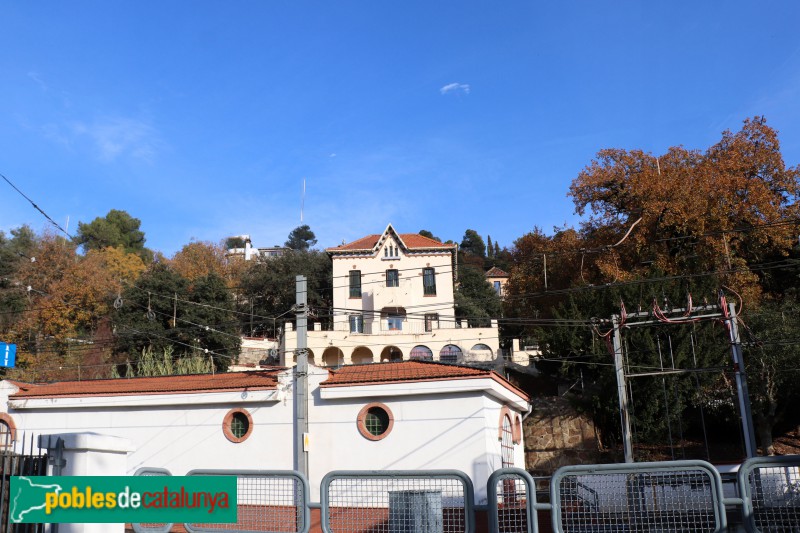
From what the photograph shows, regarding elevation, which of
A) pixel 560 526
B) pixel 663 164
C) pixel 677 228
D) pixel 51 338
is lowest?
pixel 560 526

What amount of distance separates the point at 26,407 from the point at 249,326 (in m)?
39.6

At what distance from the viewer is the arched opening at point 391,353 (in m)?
46.7

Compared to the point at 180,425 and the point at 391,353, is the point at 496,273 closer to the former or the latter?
the point at 391,353

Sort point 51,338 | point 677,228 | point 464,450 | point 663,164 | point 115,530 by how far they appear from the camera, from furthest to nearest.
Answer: point 51,338 < point 663,164 < point 677,228 < point 464,450 < point 115,530

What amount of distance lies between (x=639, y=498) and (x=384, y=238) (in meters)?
44.2

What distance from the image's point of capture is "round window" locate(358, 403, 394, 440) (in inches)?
666

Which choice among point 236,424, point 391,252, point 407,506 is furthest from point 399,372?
point 391,252

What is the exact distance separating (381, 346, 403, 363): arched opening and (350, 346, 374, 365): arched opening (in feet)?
3.20

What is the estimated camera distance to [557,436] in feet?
97.9

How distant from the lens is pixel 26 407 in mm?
19719

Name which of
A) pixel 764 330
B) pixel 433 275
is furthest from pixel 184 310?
pixel 764 330

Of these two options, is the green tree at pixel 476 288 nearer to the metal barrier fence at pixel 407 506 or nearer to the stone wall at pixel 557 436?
the stone wall at pixel 557 436

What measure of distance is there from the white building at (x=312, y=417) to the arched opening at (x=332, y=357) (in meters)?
27.0

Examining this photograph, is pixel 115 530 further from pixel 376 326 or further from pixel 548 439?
pixel 376 326
